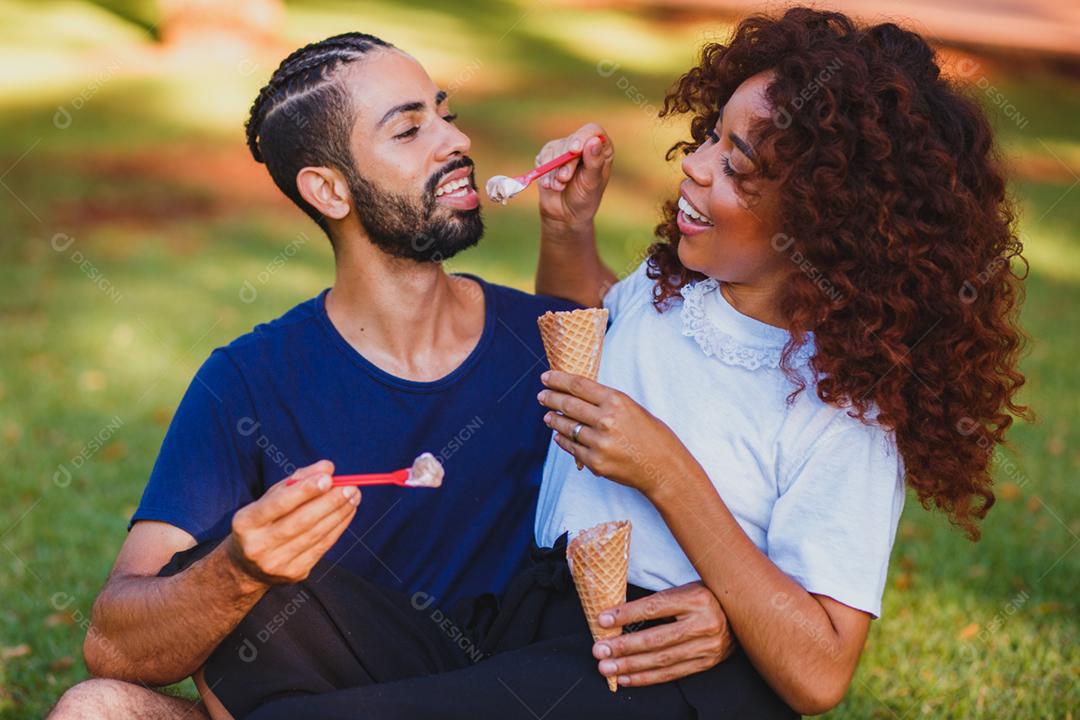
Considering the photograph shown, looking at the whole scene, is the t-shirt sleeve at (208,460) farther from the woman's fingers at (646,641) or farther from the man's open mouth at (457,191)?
the woman's fingers at (646,641)

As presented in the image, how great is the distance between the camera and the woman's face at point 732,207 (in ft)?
9.10

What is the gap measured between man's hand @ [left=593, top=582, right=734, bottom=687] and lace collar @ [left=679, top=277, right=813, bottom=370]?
555 millimetres

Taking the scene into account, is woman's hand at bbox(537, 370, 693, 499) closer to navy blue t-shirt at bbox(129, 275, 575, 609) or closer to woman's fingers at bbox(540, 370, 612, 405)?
woman's fingers at bbox(540, 370, 612, 405)

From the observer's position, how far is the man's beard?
11.2 feet

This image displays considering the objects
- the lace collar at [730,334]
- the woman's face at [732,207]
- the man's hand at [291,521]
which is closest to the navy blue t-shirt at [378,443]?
the man's hand at [291,521]

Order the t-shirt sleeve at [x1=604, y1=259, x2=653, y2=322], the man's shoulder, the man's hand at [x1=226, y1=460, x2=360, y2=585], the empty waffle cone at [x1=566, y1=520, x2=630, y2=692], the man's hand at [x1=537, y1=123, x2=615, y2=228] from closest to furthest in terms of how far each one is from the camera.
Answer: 1. the man's hand at [x1=226, y1=460, x2=360, y2=585]
2. the empty waffle cone at [x1=566, y1=520, x2=630, y2=692]
3. the t-shirt sleeve at [x1=604, y1=259, x2=653, y2=322]
4. the man's hand at [x1=537, y1=123, x2=615, y2=228]
5. the man's shoulder

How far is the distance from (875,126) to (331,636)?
1675mm

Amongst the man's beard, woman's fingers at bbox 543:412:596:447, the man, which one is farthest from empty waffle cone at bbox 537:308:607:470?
the man's beard

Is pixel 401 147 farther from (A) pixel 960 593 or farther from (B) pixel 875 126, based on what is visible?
(A) pixel 960 593

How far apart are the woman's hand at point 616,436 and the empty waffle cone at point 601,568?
0.40 feet

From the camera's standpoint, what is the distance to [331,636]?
8.97 ft

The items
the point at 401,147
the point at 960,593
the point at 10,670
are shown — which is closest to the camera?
the point at 401,147

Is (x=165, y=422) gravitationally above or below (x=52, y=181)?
above

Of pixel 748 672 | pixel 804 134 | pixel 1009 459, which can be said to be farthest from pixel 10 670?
pixel 1009 459
